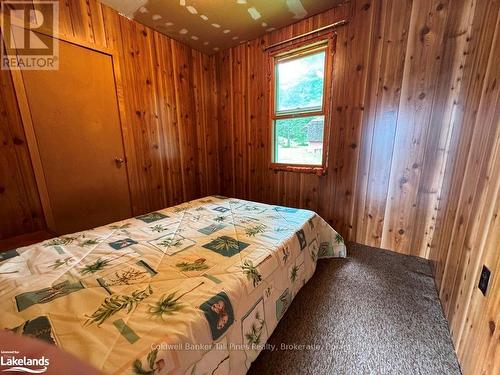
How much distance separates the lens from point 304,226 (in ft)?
5.06

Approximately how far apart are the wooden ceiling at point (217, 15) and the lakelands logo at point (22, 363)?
8.91 ft

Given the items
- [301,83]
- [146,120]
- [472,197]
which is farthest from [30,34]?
[472,197]

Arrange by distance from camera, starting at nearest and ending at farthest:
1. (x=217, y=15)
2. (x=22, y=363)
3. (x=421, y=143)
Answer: (x=22, y=363) → (x=421, y=143) → (x=217, y=15)

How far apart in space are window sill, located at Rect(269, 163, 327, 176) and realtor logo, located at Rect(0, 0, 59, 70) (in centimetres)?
246

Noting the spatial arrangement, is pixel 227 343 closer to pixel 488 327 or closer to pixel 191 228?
pixel 191 228

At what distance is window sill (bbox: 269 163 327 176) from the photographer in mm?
2402

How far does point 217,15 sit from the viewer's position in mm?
2191

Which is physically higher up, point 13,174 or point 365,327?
point 13,174

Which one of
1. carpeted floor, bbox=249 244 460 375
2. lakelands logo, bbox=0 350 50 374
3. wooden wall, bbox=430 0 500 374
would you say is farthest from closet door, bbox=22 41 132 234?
wooden wall, bbox=430 0 500 374

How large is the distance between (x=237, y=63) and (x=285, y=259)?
112 inches

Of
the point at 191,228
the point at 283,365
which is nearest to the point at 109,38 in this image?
the point at 191,228

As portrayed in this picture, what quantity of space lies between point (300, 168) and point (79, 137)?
243cm

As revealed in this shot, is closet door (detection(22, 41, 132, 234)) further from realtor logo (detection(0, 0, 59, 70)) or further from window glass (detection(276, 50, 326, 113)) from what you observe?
window glass (detection(276, 50, 326, 113))

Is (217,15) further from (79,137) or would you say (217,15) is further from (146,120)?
(79,137)
